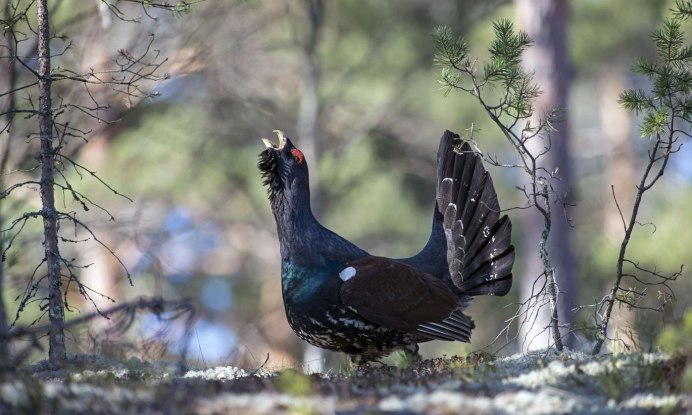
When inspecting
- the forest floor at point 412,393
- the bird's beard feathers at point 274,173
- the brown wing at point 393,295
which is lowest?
the forest floor at point 412,393

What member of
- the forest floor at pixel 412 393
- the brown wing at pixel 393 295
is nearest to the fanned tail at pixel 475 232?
the brown wing at pixel 393 295

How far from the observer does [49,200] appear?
22.1 feet

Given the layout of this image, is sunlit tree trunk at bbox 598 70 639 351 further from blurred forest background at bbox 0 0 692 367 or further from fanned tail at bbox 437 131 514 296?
fanned tail at bbox 437 131 514 296

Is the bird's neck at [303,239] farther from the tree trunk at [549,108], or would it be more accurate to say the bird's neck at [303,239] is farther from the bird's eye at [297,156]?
the tree trunk at [549,108]

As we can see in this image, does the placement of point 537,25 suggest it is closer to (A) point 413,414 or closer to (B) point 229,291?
(A) point 413,414

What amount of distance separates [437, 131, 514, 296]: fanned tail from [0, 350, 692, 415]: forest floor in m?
2.76

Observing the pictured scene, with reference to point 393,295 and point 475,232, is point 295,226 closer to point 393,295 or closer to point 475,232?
point 393,295

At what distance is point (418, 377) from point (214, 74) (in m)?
14.9

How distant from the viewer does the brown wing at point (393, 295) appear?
6.85m

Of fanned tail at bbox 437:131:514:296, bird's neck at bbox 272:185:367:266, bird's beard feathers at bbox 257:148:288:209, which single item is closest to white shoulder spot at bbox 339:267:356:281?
bird's neck at bbox 272:185:367:266

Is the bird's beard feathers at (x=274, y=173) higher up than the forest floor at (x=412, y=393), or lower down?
higher up

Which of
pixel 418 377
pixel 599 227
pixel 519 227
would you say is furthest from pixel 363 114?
pixel 418 377

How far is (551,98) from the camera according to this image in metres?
13.4

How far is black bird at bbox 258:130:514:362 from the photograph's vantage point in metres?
6.87
